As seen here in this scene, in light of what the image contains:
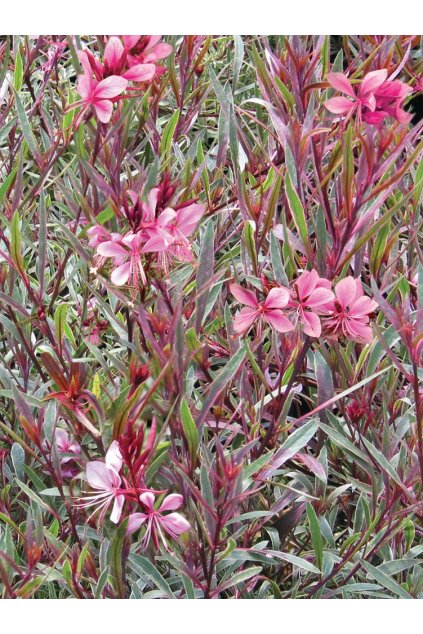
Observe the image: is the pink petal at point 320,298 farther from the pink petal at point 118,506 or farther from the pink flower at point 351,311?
the pink petal at point 118,506

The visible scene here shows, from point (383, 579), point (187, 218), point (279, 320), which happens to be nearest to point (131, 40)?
point (187, 218)

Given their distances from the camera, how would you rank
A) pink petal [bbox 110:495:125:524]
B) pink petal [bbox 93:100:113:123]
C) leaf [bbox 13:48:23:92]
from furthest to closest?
leaf [bbox 13:48:23:92] < pink petal [bbox 93:100:113:123] < pink petal [bbox 110:495:125:524]

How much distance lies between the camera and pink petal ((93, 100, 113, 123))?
2.17ft

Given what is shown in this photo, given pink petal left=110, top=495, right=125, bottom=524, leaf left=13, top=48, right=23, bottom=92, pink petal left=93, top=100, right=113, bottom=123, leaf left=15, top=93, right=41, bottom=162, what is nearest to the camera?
pink petal left=110, top=495, right=125, bottom=524

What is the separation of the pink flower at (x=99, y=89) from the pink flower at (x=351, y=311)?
9.7 inches

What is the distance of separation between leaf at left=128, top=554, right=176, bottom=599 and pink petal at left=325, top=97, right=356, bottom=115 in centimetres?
42

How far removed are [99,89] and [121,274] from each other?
6.7 inches

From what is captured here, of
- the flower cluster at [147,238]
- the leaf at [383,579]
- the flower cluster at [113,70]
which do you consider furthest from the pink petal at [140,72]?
the leaf at [383,579]

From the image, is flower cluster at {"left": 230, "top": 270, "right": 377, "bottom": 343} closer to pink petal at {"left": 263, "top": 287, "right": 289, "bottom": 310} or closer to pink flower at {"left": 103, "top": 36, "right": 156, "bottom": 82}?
pink petal at {"left": 263, "top": 287, "right": 289, "bottom": 310}

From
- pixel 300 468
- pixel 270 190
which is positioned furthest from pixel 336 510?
pixel 270 190

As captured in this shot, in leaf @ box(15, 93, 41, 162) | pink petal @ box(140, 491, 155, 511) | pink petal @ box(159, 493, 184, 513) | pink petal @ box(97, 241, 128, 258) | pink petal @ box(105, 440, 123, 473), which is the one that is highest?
leaf @ box(15, 93, 41, 162)

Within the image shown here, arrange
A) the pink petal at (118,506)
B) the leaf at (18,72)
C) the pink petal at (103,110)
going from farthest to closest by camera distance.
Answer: the leaf at (18,72)
the pink petal at (103,110)
the pink petal at (118,506)

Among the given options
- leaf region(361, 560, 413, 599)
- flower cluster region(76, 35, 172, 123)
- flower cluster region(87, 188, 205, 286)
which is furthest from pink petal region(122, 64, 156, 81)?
leaf region(361, 560, 413, 599)

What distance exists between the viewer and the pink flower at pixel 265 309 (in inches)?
25.1
